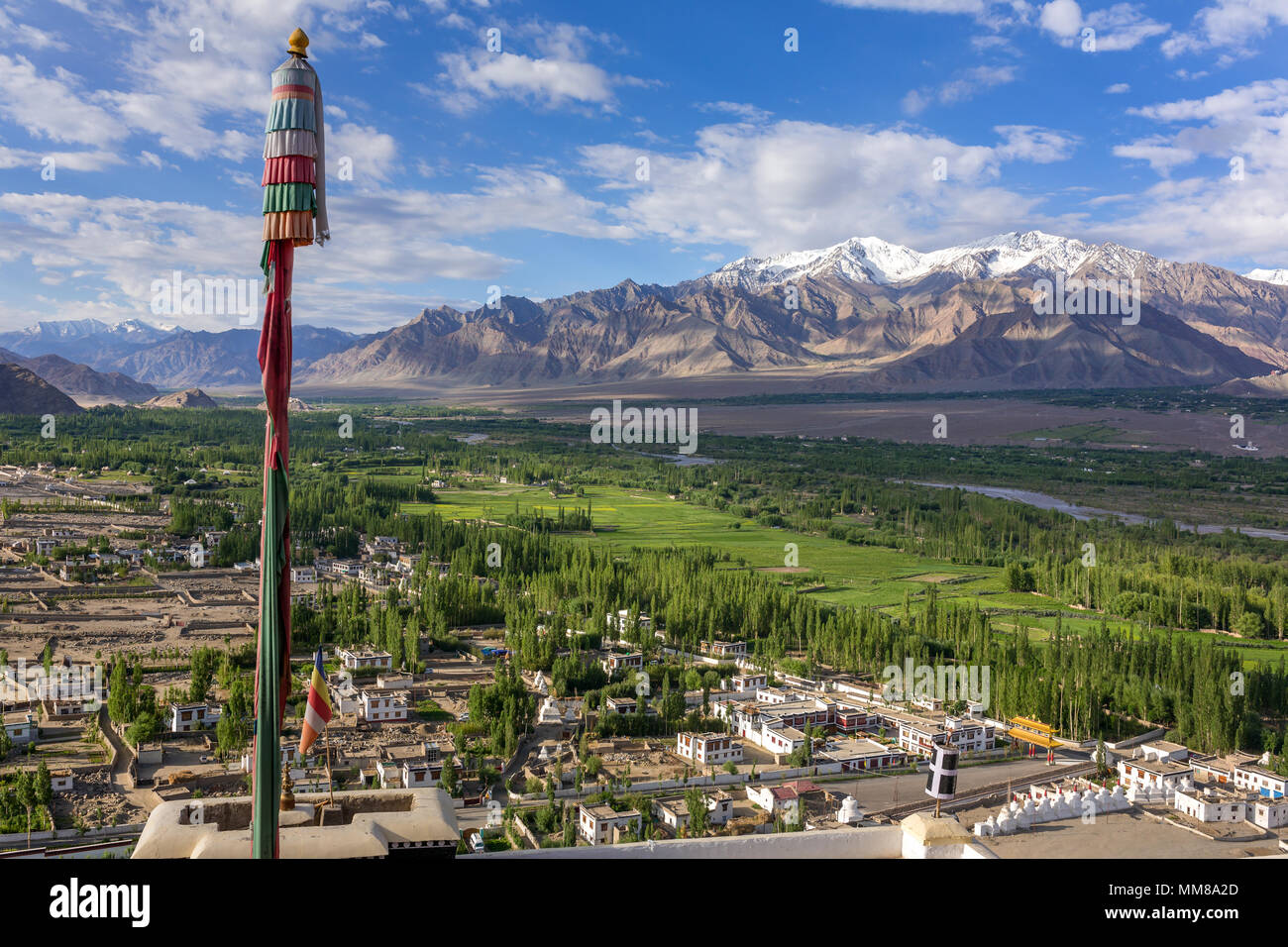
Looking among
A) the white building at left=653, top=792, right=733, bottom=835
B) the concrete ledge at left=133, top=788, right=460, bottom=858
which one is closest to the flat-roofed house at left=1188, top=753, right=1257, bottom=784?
the white building at left=653, top=792, right=733, bottom=835

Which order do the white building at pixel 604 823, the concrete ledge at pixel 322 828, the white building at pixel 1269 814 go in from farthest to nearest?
the white building at pixel 1269 814
the white building at pixel 604 823
the concrete ledge at pixel 322 828

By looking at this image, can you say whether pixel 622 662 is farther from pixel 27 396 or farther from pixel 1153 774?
pixel 27 396

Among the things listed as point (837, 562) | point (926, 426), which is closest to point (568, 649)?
point (837, 562)

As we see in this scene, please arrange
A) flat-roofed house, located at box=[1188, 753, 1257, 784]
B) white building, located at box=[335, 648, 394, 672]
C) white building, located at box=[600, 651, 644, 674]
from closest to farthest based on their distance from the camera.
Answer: flat-roofed house, located at box=[1188, 753, 1257, 784]
white building, located at box=[335, 648, 394, 672]
white building, located at box=[600, 651, 644, 674]

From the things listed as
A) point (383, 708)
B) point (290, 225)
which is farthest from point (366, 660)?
point (290, 225)

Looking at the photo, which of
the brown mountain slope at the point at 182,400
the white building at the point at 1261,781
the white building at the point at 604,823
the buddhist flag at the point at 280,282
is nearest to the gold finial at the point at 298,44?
the buddhist flag at the point at 280,282

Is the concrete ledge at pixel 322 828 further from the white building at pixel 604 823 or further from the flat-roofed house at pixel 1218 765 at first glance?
the flat-roofed house at pixel 1218 765

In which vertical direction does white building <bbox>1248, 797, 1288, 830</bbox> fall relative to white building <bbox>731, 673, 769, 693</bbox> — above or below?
below

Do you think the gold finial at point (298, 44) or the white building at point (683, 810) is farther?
the white building at point (683, 810)

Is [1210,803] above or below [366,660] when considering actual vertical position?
below

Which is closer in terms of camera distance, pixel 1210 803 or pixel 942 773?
pixel 942 773

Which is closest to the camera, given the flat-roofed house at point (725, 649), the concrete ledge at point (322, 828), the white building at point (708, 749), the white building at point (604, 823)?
the concrete ledge at point (322, 828)

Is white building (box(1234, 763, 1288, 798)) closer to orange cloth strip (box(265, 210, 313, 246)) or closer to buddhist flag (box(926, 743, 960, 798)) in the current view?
buddhist flag (box(926, 743, 960, 798))
